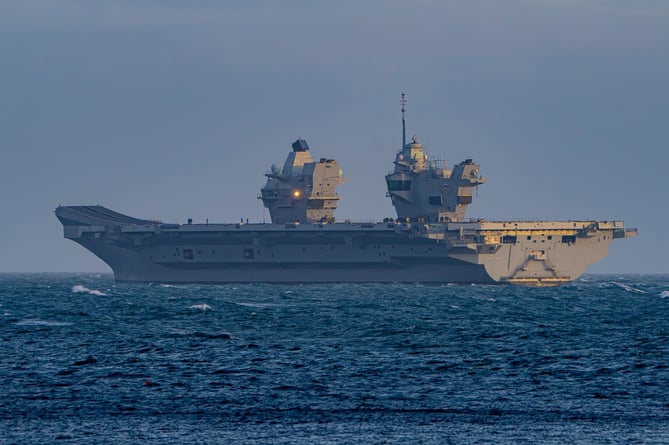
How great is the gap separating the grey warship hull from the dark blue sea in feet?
97.1

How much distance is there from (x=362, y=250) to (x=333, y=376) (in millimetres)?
62787

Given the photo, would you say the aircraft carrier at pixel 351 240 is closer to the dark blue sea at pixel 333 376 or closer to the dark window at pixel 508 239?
the dark window at pixel 508 239

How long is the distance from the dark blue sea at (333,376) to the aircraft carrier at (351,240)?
30.1 meters

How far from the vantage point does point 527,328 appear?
51406mm

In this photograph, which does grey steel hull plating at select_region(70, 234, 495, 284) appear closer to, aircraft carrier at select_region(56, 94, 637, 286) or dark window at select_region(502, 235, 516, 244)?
aircraft carrier at select_region(56, 94, 637, 286)

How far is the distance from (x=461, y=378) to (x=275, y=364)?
6.05 meters

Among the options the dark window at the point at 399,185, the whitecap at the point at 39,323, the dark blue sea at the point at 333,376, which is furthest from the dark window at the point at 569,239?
the whitecap at the point at 39,323

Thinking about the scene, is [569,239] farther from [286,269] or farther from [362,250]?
[286,269]

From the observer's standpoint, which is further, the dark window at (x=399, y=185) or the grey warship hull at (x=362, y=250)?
the dark window at (x=399, y=185)

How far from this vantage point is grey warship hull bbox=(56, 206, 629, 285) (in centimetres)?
9275

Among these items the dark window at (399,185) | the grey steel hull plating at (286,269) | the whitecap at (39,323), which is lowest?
the whitecap at (39,323)

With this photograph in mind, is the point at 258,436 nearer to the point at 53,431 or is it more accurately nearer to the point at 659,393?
the point at 53,431

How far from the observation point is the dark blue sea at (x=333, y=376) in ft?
81.9

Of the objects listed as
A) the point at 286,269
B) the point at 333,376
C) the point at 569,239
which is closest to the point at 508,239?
the point at 569,239
